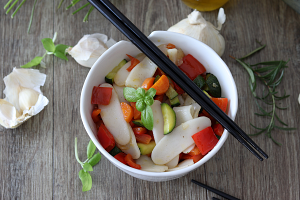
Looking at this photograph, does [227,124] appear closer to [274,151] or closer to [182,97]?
[182,97]

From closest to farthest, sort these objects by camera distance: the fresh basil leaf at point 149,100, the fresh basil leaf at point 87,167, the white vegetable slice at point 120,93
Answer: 1. the fresh basil leaf at point 149,100
2. the white vegetable slice at point 120,93
3. the fresh basil leaf at point 87,167

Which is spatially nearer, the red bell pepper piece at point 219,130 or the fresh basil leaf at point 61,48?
the red bell pepper piece at point 219,130

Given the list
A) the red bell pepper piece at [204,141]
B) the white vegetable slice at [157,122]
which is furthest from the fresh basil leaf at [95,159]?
the red bell pepper piece at [204,141]

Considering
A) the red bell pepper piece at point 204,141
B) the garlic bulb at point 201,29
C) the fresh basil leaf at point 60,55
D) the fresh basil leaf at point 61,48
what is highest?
the garlic bulb at point 201,29

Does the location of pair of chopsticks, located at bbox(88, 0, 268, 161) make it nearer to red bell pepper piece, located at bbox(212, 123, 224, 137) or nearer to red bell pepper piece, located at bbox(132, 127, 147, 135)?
red bell pepper piece, located at bbox(212, 123, 224, 137)

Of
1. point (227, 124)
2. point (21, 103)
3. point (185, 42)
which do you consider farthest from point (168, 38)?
point (21, 103)

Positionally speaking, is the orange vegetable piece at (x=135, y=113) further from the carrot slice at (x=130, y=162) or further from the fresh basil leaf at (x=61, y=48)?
the fresh basil leaf at (x=61, y=48)
